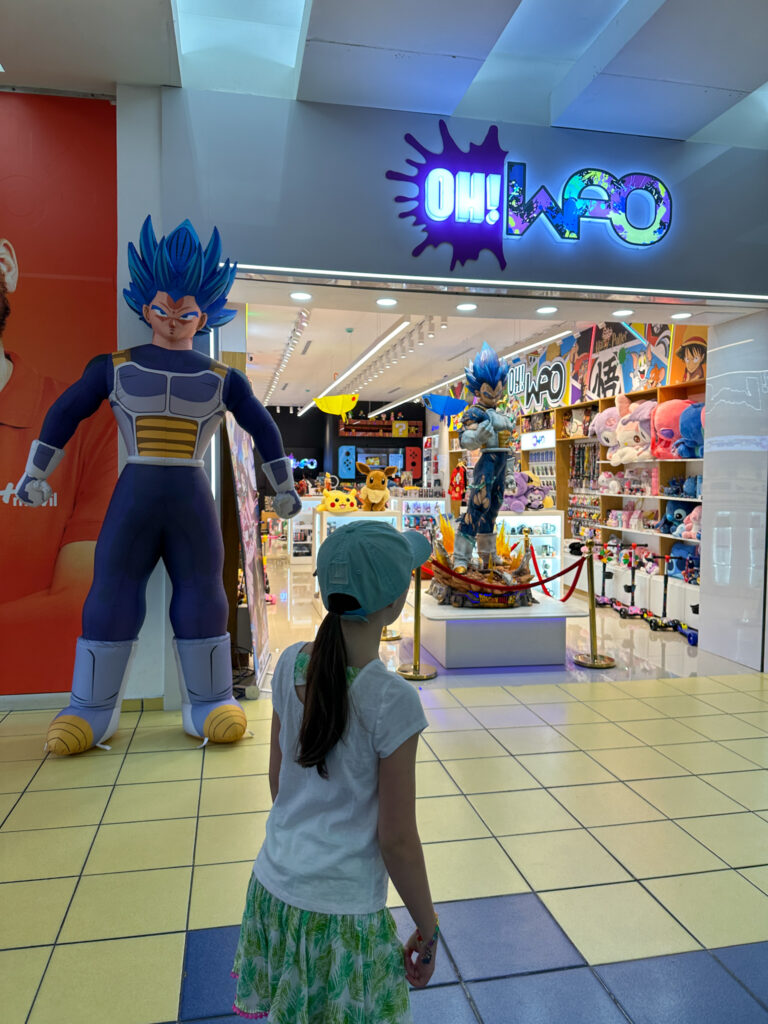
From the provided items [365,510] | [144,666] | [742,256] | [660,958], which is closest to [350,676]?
[660,958]

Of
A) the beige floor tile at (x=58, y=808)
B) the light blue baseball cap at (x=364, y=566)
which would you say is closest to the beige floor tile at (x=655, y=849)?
the light blue baseball cap at (x=364, y=566)

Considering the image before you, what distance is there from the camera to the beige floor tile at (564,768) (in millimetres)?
3256

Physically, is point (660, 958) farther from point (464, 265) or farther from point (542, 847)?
point (464, 265)

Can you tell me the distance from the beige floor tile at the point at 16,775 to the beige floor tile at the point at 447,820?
1.74 m

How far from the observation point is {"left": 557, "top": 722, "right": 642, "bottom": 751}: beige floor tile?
369 centimetres

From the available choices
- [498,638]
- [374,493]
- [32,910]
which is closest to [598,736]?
[498,638]

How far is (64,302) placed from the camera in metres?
4.02

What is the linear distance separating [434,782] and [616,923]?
1132mm

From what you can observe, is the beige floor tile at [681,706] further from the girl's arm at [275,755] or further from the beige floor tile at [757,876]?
the girl's arm at [275,755]

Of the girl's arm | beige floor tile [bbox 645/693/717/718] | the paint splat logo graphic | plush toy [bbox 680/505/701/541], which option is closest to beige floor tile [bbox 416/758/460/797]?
beige floor tile [bbox 645/693/717/718]

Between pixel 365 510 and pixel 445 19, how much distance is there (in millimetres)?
5122

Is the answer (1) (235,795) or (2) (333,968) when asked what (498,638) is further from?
(2) (333,968)

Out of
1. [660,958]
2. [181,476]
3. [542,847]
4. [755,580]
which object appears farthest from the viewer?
[755,580]

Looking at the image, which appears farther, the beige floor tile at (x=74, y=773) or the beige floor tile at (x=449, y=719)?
the beige floor tile at (x=449, y=719)
